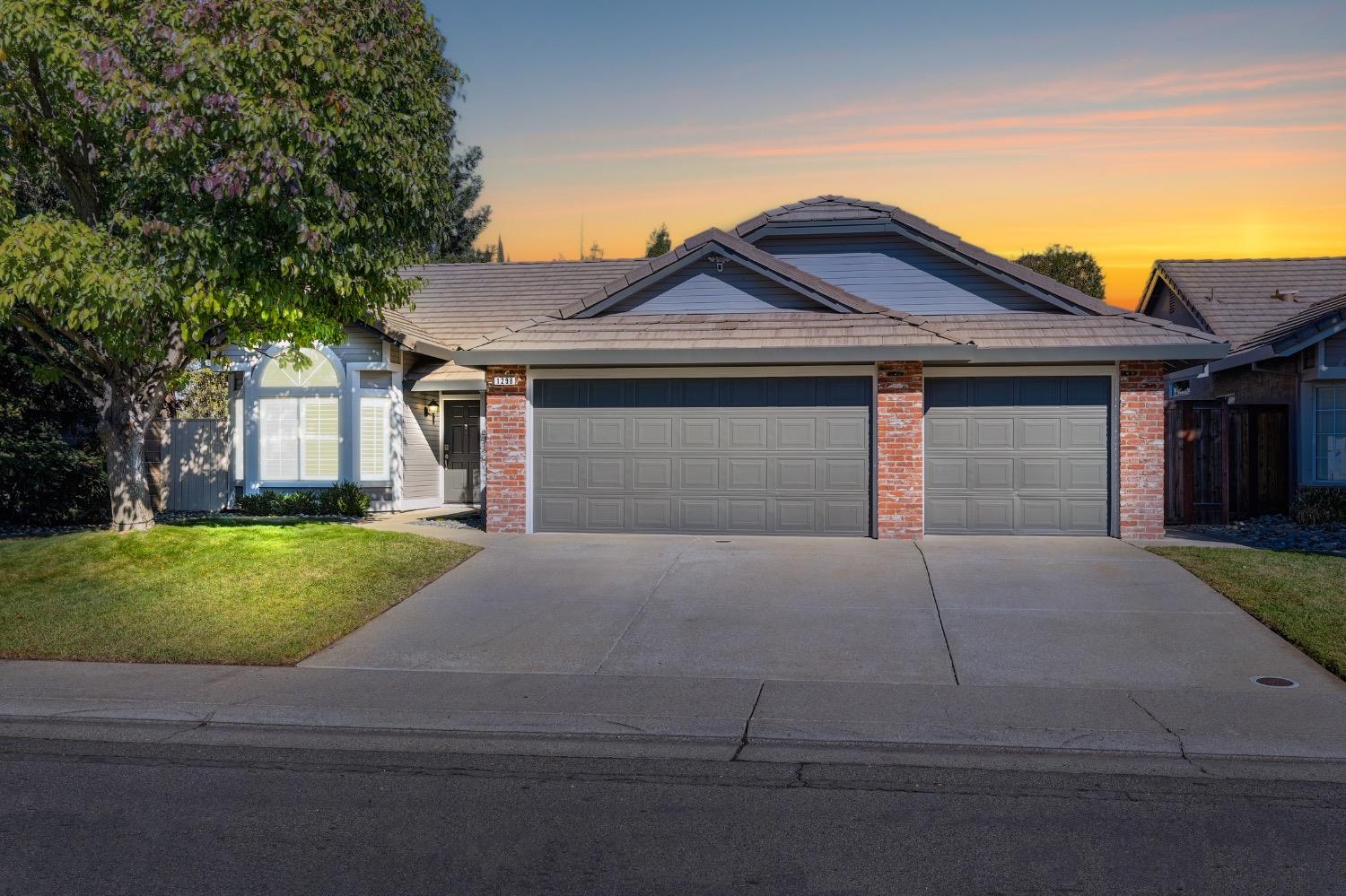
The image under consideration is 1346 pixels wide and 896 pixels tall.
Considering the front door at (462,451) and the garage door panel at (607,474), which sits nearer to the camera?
the garage door panel at (607,474)

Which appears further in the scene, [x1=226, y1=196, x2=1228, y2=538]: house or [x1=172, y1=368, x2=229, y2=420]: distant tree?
[x1=172, y1=368, x2=229, y2=420]: distant tree

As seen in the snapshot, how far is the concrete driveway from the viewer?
981 centimetres

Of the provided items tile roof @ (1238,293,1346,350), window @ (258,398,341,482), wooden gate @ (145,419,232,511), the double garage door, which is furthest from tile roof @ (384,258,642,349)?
tile roof @ (1238,293,1346,350)

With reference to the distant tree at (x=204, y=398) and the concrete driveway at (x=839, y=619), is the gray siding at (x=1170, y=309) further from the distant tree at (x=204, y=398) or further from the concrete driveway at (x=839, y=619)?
the distant tree at (x=204, y=398)

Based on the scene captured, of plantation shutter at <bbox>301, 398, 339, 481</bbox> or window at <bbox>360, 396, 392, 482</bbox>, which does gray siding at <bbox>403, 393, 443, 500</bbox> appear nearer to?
window at <bbox>360, 396, 392, 482</bbox>

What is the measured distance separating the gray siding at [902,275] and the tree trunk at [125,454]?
9.40m

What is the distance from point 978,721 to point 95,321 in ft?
31.5

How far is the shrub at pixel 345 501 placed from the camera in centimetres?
2016

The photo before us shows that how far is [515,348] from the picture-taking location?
16.0 m

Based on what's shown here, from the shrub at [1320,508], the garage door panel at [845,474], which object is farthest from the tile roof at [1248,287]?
the garage door panel at [845,474]

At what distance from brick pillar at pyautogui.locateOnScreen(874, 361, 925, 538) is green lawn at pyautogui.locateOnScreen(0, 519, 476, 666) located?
5.62 metres

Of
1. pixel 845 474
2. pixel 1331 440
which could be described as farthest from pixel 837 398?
pixel 1331 440

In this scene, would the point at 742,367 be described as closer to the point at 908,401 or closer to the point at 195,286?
the point at 908,401

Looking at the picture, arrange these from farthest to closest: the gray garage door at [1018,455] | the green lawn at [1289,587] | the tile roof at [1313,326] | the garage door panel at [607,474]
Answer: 1. the tile roof at [1313,326]
2. the garage door panel at [607,474]
3. the gray garage door at [1018,455]
4. the green lawn at [1289,587]
